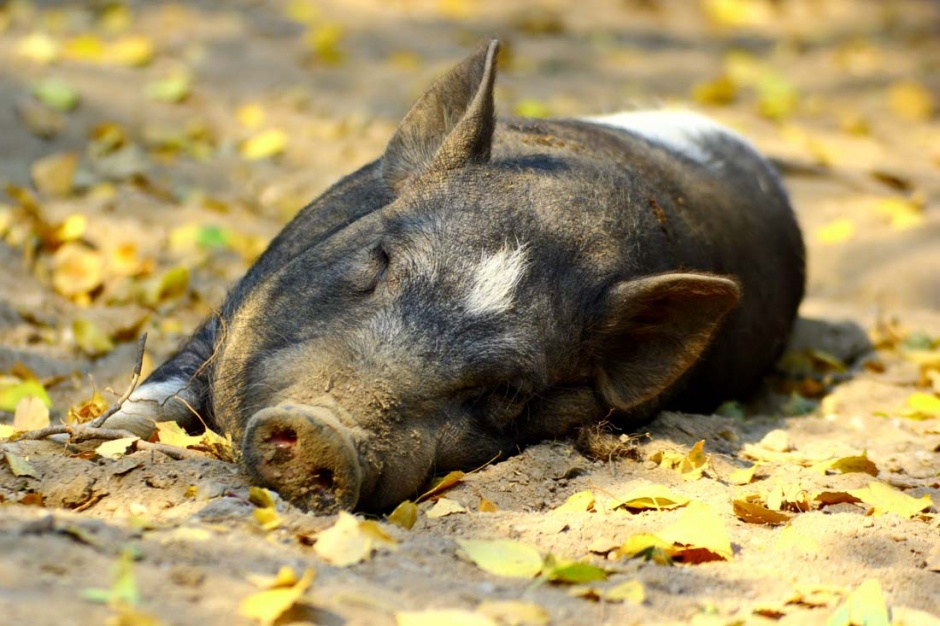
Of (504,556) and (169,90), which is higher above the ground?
(169,90)

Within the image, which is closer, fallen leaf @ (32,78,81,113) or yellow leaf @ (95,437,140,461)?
yellow leaf @ (95,437,140,461)

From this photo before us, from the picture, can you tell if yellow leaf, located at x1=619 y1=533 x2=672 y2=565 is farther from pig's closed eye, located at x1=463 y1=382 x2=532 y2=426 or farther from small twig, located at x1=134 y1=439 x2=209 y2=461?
small twig, located at x1=134 y1=439 x2=209 y2=461

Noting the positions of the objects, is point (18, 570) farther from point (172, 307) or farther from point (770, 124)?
point (770, 124)

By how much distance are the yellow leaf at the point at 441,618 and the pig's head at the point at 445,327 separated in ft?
2.14

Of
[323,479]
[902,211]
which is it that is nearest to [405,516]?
[323,479]

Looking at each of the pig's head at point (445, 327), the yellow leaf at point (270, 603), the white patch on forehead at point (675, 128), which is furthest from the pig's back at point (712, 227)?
the yellow leaf at point (270, 603)

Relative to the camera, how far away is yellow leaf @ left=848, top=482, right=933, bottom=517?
135 inches

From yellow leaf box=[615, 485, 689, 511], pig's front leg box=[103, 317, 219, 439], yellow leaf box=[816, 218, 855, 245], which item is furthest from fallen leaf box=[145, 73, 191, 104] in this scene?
yellow leaf box=[615, 485, 689, 511]

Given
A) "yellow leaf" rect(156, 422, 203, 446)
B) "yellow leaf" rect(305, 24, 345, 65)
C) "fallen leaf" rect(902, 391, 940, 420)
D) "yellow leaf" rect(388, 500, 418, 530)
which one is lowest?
"fallen leaf" rect(902, 391, 940, 420)

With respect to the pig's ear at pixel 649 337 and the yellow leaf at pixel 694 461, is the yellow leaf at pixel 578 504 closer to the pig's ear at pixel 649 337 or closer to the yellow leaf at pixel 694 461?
the yellow leaf at pixel 694 461

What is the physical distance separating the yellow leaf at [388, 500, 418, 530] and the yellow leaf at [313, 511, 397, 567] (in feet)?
0.73

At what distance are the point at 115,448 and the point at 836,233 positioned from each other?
5.20 m

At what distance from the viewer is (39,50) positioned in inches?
288

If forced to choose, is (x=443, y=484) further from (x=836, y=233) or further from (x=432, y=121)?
(x=836, y=233)
